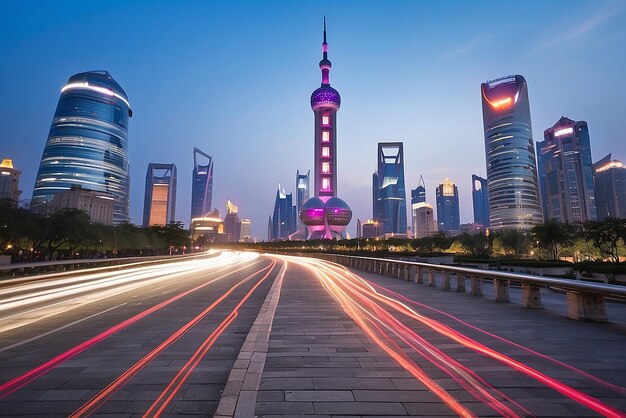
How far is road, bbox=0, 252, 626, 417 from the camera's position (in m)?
4.33

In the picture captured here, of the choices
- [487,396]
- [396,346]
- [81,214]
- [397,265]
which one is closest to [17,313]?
[396,346]

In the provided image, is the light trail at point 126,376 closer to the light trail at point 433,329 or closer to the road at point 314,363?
the road at point 314,363

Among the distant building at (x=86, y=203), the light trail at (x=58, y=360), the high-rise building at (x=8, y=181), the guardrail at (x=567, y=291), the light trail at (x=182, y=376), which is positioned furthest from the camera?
the high-rise building at (x=8, y=181)

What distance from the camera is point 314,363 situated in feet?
19.4

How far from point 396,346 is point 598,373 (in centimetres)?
291

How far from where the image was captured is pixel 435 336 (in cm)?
764

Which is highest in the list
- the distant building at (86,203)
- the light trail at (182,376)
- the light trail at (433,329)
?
the distant building at (86,203)

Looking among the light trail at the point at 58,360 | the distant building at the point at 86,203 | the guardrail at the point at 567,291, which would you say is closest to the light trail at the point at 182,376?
the light trail at the point at 58,360

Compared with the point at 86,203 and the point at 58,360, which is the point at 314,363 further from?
the point at 86,203

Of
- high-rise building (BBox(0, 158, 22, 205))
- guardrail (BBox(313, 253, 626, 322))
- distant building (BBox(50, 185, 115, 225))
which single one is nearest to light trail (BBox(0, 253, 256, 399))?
guardrail (BBox(313, 253, 626, 322))

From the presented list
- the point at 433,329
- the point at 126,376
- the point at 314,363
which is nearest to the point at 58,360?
the point at 126,376

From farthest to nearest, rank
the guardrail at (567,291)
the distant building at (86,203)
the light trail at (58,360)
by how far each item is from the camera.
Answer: the distant building at (86,203)
the guardrail at (567,291)
the light trail at (58,360)

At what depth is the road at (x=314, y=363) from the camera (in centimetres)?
433

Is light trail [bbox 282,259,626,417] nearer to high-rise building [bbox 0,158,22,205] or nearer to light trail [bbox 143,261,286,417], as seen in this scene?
light trail [bbox 143,261,286,417]
